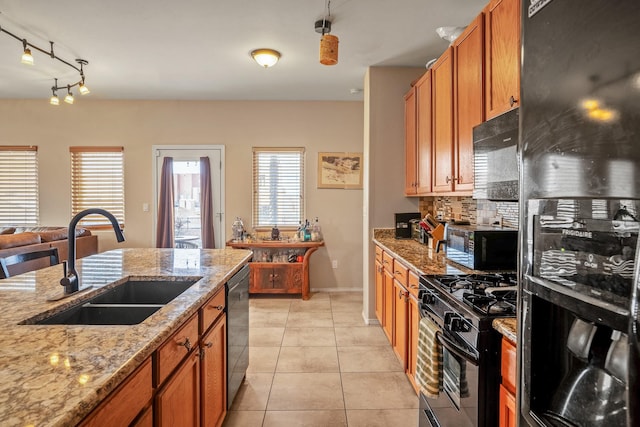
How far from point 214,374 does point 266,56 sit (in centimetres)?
274

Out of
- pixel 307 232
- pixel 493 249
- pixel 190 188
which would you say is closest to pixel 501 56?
pixel 493 249

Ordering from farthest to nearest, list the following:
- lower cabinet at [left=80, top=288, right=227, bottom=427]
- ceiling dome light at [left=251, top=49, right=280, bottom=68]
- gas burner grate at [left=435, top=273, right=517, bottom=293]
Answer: ceiling dome light at [left=251, top=49, right=280, bottom=68], gas burner grate at [left=435, top=273, right=517, bottom=293], lower cabinet at [left=80, top=288, right=227, bottom=427]

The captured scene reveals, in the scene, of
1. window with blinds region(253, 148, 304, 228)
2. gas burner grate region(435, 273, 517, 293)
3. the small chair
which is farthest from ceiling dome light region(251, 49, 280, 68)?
gas burner grate region(435, 273, 517, 293)

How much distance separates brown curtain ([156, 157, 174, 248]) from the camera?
16.4 ft

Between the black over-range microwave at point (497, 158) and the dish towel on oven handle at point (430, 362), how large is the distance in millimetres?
746

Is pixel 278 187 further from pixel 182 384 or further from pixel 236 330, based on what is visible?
pixel 182 384

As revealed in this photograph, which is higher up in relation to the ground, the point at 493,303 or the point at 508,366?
the point at 493,303

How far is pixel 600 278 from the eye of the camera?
66 centimetres

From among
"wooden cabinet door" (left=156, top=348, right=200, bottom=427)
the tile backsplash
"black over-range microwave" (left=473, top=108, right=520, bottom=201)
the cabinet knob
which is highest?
"black over-range microwave" (left=473, top=108, right=520, bottom=201)

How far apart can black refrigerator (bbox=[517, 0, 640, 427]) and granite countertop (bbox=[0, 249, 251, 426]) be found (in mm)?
987

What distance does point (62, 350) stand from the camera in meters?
0.94

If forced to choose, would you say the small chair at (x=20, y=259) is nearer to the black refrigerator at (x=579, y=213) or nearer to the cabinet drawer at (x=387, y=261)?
the cabinet drawer at (x=387, y=261)

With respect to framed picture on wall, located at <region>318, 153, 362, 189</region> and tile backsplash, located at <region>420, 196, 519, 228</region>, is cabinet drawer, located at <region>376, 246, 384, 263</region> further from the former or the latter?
framed picture on wall, located at <region>318, 153, 362, 189</region>

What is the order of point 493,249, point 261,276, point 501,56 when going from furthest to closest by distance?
point 261,276
point 493,249
point 501,56
